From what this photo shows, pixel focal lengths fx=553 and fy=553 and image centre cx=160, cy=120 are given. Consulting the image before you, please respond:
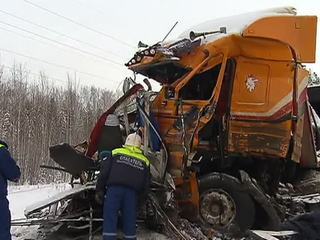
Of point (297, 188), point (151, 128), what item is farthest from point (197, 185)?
point (297, 188)

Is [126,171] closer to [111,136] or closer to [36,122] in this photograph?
[111,136]

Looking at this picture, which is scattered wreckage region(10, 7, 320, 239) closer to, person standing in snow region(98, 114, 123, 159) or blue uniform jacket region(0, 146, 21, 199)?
person standing in snow region(98, 114, 123, 159)

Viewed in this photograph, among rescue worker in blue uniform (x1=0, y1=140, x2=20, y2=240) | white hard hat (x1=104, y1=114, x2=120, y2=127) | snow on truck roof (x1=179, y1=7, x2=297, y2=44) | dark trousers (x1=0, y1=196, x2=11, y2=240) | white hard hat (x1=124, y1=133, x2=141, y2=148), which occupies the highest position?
snow on truck roof (x1=179, y1=7, x2=297, y2=44)

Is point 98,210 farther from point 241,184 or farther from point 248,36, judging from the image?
point 248,36

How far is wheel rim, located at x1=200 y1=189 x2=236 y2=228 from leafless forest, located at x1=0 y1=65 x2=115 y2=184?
2103 cm

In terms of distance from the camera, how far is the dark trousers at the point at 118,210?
6.61m

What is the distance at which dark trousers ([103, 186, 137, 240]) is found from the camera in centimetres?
661

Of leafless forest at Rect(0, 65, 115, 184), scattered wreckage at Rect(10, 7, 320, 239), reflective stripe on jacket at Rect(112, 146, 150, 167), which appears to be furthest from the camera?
leafless forest at Rect(0, 65, 115, 184)

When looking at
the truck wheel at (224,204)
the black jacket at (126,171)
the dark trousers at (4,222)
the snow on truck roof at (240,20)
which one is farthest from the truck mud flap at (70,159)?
the snow on truck roof at (240,20)

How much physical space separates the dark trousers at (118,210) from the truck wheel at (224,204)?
4.30 ft

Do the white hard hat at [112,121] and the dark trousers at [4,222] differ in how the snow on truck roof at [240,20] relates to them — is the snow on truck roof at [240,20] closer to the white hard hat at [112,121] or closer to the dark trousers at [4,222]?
the white hard hat at [112,121]

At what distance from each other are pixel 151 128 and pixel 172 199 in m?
1.01

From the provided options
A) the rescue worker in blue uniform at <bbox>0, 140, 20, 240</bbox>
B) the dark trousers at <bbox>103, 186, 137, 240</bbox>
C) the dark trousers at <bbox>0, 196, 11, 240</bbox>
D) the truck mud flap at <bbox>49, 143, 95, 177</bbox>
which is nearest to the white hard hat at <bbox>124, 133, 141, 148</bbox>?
the dark trousers at <bbox>103, 186, 137, 240</bbox>

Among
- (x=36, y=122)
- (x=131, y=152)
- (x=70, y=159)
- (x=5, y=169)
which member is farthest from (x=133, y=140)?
(x=36, y=122)
